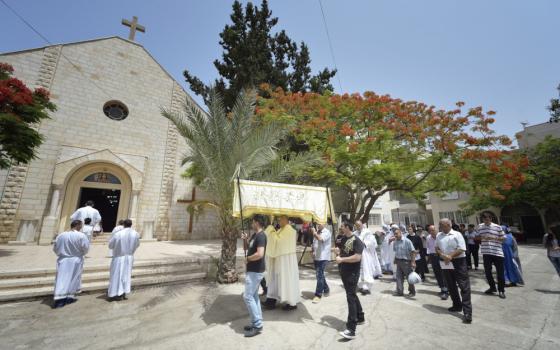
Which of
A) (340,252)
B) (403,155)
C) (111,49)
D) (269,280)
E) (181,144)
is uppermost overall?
(111,49)

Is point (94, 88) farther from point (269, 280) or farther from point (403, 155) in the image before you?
point (403, 155)

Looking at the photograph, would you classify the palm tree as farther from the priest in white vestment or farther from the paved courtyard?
the priest in white vestment

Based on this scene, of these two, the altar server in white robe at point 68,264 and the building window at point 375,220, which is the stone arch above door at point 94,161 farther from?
the building window at point 375,220

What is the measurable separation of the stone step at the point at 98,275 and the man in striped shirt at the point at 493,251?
8.32 m

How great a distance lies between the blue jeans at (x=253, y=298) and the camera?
3932mm

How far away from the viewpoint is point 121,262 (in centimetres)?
578

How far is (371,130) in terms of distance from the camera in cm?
901

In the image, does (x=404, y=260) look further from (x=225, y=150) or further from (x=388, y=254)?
(x=225, y=150)

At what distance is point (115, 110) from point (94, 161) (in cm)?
336

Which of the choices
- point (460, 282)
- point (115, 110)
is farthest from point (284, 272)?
point (115, 110)

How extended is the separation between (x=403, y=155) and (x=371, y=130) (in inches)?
65.6

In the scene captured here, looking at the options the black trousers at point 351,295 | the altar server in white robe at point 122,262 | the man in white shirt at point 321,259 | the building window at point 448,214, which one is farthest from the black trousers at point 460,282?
the building window at point 448,214

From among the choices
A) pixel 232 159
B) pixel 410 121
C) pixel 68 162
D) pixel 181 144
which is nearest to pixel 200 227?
pixel 181 144

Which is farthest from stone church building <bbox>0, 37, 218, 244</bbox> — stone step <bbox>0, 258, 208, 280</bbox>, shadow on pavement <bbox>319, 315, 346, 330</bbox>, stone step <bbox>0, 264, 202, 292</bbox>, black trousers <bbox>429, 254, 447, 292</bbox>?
black trousers <bbox>429, 254, 447, 292</bbox>
